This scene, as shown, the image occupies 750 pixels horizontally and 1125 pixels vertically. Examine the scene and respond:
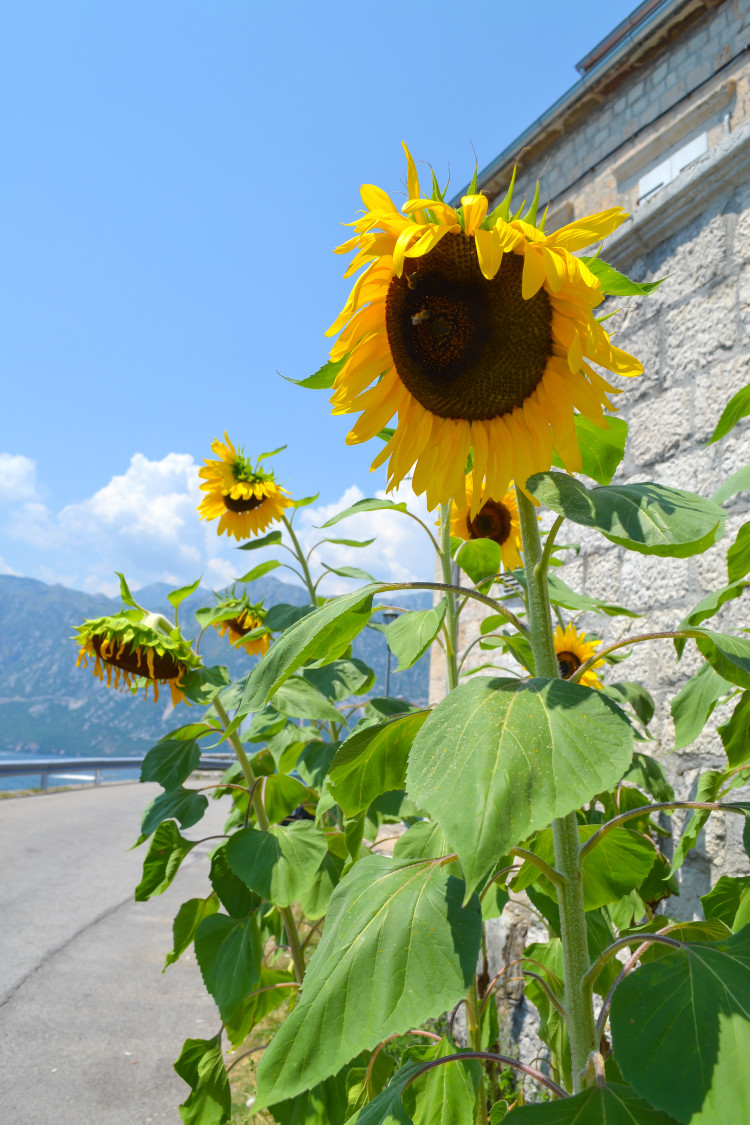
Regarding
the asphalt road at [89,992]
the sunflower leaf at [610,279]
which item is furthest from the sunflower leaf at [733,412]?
the asphalt road at [89,992]

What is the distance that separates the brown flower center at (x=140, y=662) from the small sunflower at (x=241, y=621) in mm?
538

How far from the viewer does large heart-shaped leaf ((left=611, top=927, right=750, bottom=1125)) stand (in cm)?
61

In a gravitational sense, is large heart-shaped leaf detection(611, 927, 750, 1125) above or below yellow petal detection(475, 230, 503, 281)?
below

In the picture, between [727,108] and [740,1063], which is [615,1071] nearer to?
[740,1063]

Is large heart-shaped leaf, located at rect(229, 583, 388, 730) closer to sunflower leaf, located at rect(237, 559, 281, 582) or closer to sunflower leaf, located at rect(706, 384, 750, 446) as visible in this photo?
sunflower leaf, located at rect(706, 384, 750, 446)

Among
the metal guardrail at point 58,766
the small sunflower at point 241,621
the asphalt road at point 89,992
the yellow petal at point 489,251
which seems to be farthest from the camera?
the metal guardrail at point 58,766

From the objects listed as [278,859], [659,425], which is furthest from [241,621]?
[659,425]

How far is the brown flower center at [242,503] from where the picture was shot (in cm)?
342

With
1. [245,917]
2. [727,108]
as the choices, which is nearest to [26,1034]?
[245,917]

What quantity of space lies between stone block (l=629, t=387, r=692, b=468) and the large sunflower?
1.85 m

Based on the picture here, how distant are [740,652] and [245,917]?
1.64 metres

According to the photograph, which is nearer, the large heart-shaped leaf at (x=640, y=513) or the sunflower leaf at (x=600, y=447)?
the large heart-shaped leaf at (x=640, y=513)

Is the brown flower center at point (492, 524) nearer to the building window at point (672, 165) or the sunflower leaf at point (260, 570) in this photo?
the sunflower leaf at point (260, 570)

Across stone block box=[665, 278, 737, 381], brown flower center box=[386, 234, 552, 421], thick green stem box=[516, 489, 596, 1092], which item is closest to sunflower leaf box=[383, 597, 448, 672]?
thick green stem box=[516, 489, 596, 1092]
